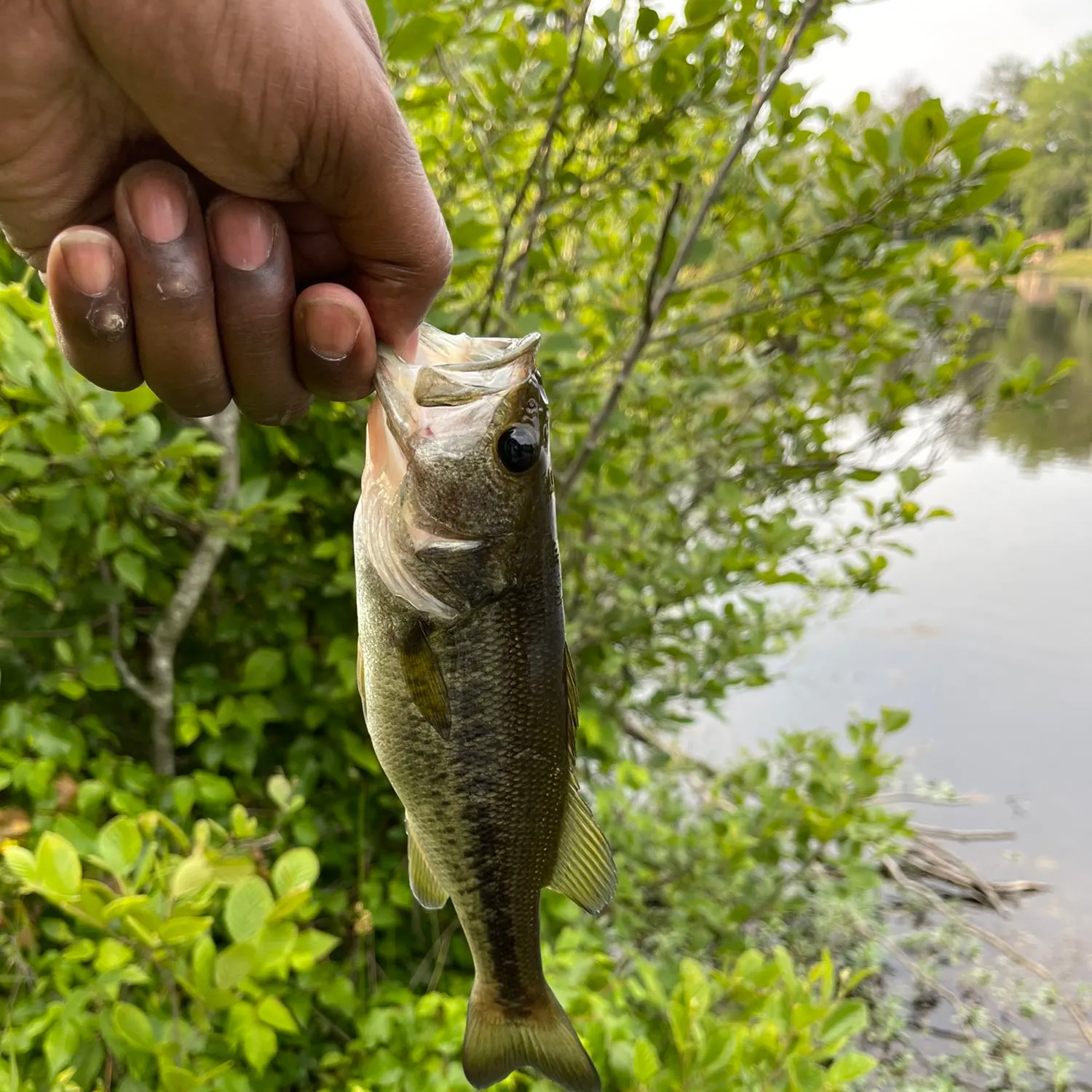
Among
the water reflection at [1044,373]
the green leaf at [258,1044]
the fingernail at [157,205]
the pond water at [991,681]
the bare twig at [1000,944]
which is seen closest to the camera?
the fingernail at [157,205]

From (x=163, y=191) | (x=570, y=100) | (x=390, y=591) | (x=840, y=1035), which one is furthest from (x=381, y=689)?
(x=570, y=100)

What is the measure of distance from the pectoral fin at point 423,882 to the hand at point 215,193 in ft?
3.01

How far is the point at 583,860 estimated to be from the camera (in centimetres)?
150

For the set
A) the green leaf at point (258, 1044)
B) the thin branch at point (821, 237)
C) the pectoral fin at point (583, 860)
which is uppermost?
the thin branch at point (821, 237)

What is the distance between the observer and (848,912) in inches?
169

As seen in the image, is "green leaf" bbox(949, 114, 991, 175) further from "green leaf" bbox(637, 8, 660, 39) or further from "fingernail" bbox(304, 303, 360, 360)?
"fingernail" bbox(304, 303, 360, 360)

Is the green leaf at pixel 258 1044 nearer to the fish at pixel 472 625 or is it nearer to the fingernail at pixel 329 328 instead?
the fish at pixel 472 625

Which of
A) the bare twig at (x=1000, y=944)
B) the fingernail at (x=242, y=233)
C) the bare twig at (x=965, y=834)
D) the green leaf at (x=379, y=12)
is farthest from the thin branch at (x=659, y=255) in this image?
the bare twig at (x=965, y=834)

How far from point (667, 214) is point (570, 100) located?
57 centimetres

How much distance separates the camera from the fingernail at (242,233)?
3.51 ft

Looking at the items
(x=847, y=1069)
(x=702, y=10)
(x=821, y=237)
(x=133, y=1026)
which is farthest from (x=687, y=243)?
(x=133, y=1026)

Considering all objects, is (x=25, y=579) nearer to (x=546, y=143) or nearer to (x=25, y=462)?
(x=25, y=462)

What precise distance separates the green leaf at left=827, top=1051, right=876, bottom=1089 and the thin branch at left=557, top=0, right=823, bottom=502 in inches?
69.2

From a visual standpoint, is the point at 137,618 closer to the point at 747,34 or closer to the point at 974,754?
the point at 747,34
